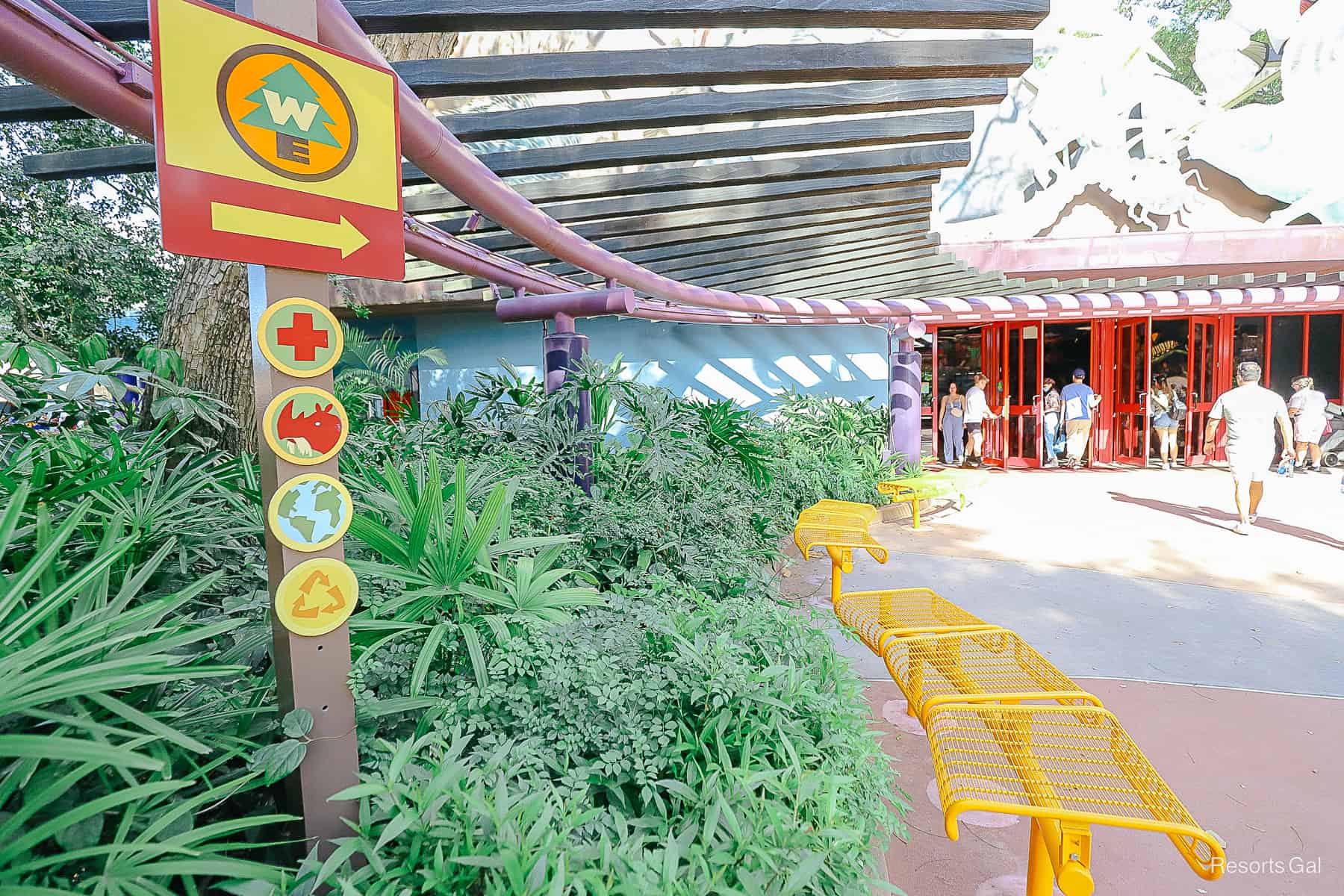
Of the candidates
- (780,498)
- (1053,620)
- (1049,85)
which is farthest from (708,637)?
(1049,85)

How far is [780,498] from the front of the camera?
6.43 meters

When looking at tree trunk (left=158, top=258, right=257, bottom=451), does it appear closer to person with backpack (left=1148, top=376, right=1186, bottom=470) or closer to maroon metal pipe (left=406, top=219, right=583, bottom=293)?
maroon metal pipe (left=406, top=219, right=583, bottom=293)

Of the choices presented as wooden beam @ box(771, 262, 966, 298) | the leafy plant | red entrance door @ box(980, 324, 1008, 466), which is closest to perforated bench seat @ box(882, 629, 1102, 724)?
the leafy plant

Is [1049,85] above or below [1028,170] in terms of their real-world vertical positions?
above

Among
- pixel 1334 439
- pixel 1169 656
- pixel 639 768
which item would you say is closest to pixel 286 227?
pixel 639 768

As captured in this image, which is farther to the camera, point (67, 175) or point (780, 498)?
point (780, 498)

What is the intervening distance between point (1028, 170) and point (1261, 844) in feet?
43.9

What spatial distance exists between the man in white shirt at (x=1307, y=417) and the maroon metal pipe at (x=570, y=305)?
11455 millimetres

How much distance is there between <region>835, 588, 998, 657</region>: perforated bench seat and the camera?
2959mm

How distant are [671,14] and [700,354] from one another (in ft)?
28.8

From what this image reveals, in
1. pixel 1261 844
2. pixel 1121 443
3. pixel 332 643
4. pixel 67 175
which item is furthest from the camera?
pixel 1121 443

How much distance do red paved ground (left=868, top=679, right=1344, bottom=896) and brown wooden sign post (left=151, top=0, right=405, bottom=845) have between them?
1.93 m

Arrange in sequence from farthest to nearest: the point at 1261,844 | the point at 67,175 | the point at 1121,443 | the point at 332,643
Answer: the point at 1121,443, the point at 67,175, the point at 1261,844, the point at 332,643

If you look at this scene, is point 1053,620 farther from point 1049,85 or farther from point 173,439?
point 1049,85
